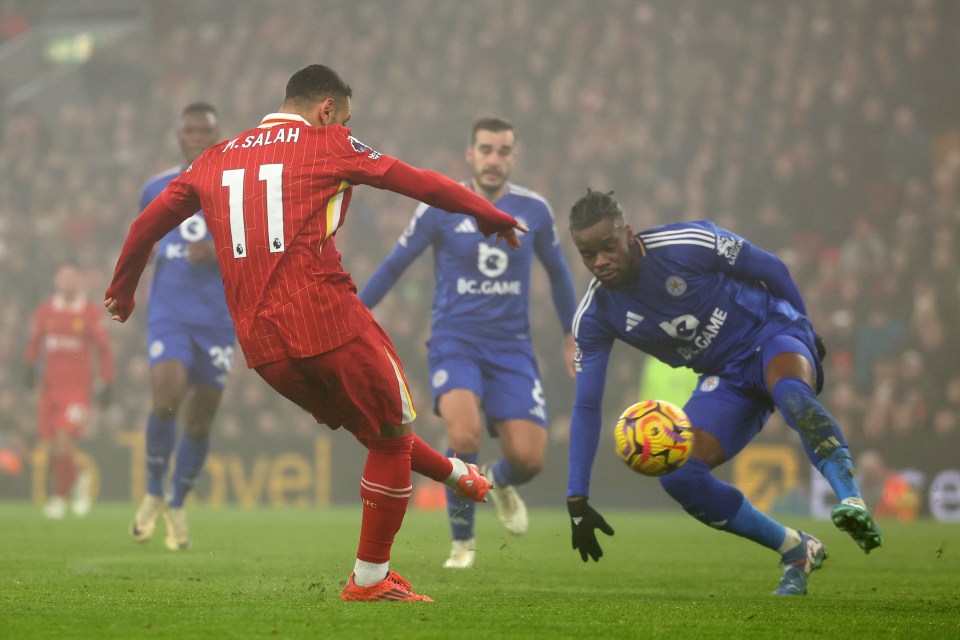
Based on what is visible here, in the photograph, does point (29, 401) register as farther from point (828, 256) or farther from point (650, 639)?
point (650, 639)

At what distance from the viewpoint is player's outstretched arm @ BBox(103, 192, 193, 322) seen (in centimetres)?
548

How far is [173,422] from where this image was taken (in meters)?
9.30

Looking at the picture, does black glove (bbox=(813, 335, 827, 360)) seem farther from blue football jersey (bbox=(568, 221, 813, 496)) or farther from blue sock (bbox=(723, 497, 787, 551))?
blue sock (bbox=(723, 497, 787, 551))

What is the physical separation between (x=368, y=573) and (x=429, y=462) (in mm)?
534

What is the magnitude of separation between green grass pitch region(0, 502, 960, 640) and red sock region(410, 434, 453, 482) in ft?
1.81

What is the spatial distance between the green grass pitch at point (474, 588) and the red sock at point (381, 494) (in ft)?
0.88

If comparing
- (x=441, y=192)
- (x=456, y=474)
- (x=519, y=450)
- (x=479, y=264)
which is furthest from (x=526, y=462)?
(x=441, y=192)

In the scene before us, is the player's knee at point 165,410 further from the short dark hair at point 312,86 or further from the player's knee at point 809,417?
the player's knee at point 809,417

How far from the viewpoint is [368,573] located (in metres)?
5.37

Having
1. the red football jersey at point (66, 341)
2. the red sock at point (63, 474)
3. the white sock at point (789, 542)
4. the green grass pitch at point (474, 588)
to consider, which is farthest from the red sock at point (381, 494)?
the red sock at point (63, 474)

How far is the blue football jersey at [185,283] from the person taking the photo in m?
9.22

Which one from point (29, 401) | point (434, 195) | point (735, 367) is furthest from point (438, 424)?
point (434, 195)

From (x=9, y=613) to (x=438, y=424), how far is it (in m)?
11.2

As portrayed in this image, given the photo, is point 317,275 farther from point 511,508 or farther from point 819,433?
point 511,508
